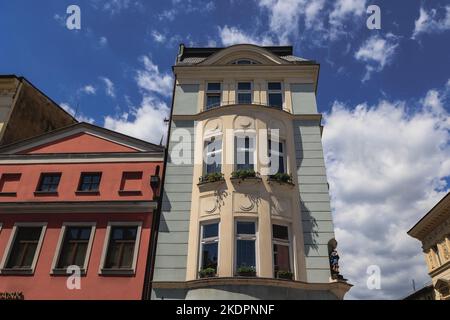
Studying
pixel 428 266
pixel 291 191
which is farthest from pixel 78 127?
pixel 428 266

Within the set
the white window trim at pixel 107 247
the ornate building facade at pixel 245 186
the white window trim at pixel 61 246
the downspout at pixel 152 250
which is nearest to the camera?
the ornate building facade at pixel 245 186

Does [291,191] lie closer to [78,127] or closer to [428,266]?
[78,127]

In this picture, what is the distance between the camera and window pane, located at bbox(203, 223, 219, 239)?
14.6 m

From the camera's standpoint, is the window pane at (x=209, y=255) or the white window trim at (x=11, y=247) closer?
the window pane at (x=209, y=255)

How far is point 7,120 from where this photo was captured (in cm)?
2020

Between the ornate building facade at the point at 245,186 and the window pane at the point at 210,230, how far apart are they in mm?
44

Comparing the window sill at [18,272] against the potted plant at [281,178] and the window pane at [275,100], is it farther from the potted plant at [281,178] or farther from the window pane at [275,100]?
the window pane at [275,100]

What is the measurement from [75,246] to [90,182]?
3236 mm

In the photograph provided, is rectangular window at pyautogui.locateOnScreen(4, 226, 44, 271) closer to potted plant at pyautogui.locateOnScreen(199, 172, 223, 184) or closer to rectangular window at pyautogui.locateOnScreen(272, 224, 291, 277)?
potted plant at pyautogui.locateOnScreen(199, 172, 223, 184)

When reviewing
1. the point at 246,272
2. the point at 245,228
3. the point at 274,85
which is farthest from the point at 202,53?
the point at 246,272

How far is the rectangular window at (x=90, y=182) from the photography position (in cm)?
1715

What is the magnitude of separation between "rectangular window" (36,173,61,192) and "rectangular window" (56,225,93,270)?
253 centimetres

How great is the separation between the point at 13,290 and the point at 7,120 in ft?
33.6

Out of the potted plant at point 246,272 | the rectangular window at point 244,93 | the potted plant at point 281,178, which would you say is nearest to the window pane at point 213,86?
the rectangular window at point 244,93
